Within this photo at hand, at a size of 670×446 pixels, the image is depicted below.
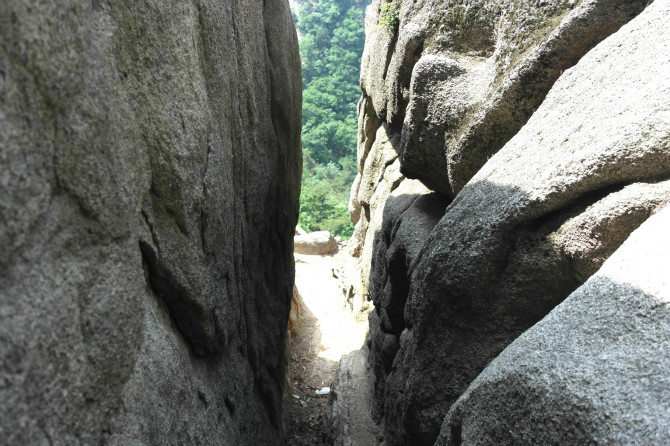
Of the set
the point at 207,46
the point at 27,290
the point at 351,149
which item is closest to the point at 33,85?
the point at 27,290

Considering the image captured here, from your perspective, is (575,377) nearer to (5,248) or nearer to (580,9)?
(5,248)

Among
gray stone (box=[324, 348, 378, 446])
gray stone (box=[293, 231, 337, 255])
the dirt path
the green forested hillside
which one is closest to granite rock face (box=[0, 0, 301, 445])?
gray stone (box=[324, 348, 378, 446])

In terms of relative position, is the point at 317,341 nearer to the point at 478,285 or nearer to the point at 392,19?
the point at 392,19

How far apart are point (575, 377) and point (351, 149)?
36.9 meters

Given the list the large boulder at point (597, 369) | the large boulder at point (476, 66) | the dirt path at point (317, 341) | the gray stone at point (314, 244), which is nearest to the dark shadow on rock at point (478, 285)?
the large boulder at point (597, 369)

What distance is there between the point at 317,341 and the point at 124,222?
374 inches

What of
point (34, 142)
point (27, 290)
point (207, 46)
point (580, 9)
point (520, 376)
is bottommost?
point (520, 376)

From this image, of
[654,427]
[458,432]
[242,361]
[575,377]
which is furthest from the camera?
[242,361]

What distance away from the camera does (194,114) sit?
311 cm

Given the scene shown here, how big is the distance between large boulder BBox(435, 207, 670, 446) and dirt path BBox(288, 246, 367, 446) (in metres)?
5.41

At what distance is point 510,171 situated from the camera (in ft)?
12.6

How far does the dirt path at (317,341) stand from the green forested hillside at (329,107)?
47.5 feet

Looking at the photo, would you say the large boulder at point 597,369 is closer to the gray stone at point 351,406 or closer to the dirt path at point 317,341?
the gray stone at point 351,406

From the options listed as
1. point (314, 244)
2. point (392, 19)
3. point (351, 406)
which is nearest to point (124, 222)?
point (351, 406)
